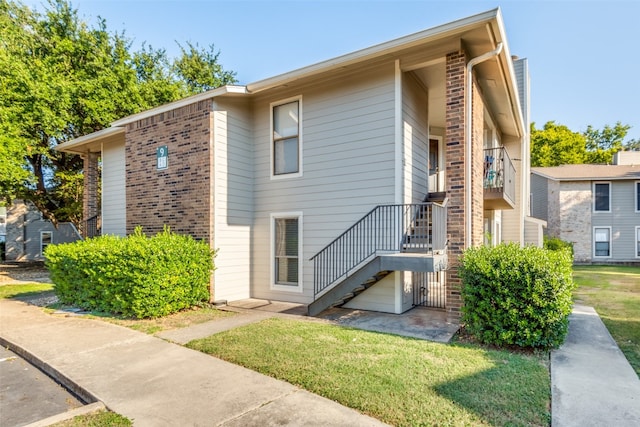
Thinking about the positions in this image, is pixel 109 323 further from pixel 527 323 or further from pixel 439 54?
pixel 439 54

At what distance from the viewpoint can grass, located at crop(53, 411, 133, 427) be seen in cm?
307

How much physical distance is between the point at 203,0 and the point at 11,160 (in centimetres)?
846

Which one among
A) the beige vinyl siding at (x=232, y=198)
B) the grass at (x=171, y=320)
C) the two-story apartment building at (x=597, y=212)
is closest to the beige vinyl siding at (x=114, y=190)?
the beige vinyl siding at (x=232, y=198)

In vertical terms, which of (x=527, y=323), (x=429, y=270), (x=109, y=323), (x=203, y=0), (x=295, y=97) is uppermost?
(x=203, y=0)

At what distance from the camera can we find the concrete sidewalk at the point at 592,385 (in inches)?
123

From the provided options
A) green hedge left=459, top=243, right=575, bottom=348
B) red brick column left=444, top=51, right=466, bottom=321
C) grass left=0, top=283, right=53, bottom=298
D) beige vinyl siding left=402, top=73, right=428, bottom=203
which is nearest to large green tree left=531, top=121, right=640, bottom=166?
beige vinyl siding left=402, top=73, right=428, bottom=203

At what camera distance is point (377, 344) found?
504 cm

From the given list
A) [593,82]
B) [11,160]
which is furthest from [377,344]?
[593,82]

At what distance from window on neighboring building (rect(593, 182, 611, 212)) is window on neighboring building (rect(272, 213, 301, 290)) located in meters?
19.6

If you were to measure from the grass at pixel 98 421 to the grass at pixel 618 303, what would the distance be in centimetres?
558

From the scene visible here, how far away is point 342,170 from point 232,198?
9.43ft

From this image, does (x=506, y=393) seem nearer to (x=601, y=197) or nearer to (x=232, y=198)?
(x=232, y=198)

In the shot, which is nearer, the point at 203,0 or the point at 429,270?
the point at 429,270

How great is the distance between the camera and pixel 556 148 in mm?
29969
